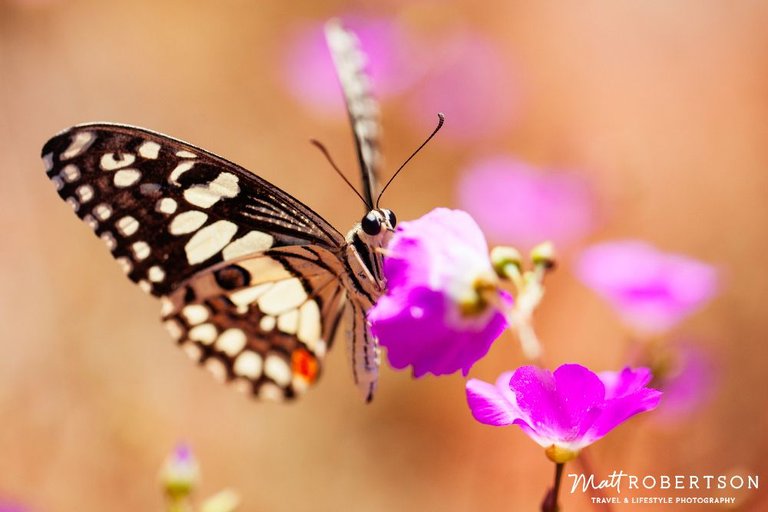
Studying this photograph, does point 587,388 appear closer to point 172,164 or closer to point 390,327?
point 390,327

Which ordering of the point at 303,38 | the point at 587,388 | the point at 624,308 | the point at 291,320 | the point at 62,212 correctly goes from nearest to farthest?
the point at 587,388
the point at 291,320
the point at 624,308
the point at 62,212
the point at 303,38

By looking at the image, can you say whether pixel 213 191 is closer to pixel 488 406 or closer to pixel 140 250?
pixel 140 250

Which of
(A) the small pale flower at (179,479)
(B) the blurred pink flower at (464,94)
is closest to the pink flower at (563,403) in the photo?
(A) the small pale flower at (179,479)

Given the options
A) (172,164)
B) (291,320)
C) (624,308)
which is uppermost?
(172,164)

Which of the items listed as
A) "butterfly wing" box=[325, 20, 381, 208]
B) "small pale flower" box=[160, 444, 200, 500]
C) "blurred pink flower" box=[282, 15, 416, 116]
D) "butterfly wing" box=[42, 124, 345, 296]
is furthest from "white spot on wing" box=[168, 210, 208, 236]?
"blurred pink flower" box=[282, 15, 416, 116]

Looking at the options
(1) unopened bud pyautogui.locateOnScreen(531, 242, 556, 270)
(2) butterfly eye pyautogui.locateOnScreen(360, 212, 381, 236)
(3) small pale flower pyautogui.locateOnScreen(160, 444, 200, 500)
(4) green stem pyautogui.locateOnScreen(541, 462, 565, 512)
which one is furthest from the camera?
(2) butterfly eye pyautogui.locateOnScreen(360, 212, 381, 236)

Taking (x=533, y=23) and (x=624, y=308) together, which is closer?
(x=624, y=308)

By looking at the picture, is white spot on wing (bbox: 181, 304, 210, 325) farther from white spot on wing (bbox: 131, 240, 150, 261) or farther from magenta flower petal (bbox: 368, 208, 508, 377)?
magenta flower petal (bbox: 368, 208, 508, 377)

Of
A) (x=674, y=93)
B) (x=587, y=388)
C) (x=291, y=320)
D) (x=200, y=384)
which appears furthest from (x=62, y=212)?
(x=674, y=93)
